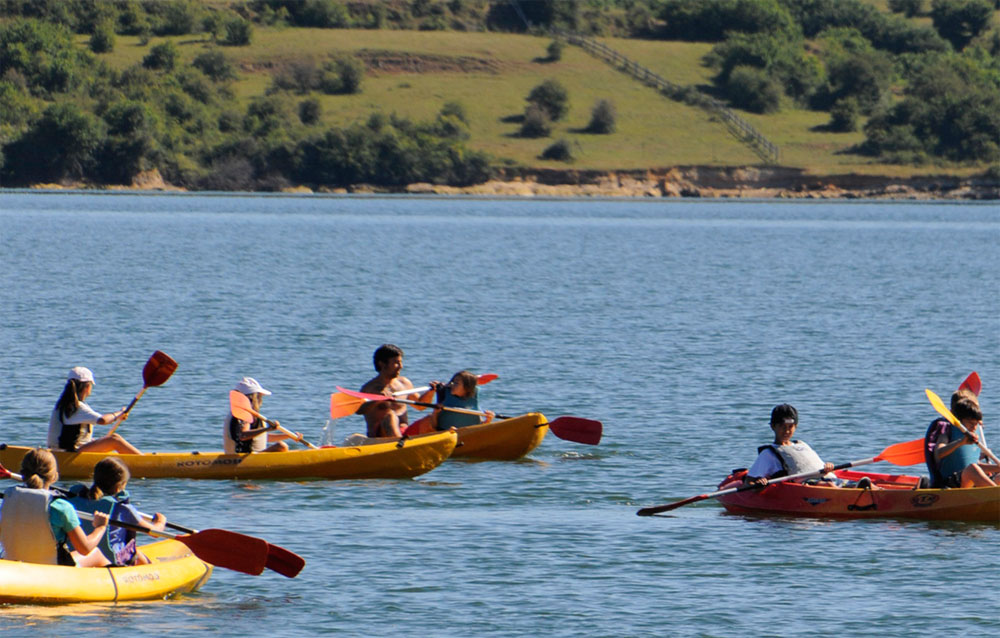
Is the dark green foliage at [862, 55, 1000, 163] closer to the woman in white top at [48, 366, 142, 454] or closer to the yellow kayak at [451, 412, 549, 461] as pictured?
the yellow kayak at [451, 412, 549, 461]

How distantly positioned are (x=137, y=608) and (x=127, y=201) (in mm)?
111733

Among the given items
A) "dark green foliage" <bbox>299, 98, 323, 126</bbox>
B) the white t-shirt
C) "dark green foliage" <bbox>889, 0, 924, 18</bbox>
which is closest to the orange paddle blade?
the white t-shirt

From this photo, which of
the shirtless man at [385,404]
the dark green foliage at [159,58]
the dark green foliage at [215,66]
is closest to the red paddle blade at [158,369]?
the shirtless man at [385,404]

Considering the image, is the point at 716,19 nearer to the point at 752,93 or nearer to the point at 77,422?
the point at 752,93

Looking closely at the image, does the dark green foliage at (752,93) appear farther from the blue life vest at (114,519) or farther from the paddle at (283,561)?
the blue life vest at (114,519)

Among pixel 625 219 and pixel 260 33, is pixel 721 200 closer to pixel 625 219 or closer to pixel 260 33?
pixel 625 219

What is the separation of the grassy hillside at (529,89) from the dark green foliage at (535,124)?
2.62ft

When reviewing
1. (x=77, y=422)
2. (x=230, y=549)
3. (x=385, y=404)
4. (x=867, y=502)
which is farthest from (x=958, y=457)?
(x=77, y=422)

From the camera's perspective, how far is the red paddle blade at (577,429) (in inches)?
938

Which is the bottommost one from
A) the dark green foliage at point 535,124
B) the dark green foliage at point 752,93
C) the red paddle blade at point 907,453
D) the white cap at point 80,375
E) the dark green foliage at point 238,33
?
the red paddle blade at point 907,453

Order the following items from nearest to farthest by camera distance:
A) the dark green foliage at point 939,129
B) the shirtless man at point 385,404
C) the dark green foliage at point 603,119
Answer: the shirtless man at point 385,404 → the dark green foliage at point 939,129 → the dark green foliage at point 603,119

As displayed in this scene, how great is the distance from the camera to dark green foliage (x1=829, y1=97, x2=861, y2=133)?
468 feet

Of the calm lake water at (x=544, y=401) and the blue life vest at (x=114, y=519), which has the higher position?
the blue life vest at (x=114, y=519)

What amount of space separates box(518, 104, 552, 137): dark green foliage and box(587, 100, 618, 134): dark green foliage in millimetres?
3842
